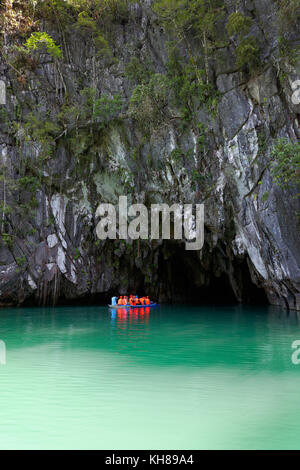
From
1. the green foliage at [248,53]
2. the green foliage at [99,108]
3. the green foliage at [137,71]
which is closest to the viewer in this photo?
the green foliage at [248,53]

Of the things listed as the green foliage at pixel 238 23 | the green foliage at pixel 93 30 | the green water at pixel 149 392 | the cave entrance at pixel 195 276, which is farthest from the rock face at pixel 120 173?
the green water at pixel 149 392

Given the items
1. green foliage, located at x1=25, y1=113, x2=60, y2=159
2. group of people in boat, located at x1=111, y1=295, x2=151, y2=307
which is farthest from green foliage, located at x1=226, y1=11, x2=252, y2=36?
group of people in boat, located at x1=111, y1=295, x2=151, y2=307

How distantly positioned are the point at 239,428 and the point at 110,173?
15.7 meters

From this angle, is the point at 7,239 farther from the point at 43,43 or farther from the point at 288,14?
the point at 288,14

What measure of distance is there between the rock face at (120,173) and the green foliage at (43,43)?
91cm

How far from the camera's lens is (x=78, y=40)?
19.0 metres

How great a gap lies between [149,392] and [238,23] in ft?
42.1

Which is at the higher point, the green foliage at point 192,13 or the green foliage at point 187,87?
the green foliage at point 192,13

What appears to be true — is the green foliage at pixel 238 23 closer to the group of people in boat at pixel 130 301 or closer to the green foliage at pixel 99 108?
the green foliage at pixel 99 108

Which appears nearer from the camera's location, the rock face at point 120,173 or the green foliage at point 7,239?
the rock face at point 120,173

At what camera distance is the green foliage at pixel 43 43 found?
55.8ft

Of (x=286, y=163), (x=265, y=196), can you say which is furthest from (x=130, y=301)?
(x=286, y=163)

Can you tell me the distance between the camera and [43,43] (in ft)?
59.1

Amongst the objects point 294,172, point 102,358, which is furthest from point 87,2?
point 102,358
